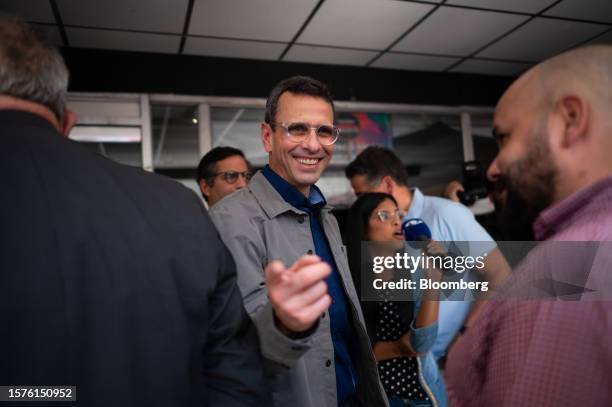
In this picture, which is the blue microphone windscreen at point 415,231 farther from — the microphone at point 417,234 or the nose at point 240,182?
the nose at point 240,182

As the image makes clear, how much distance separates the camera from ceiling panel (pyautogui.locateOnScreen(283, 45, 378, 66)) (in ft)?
12.6

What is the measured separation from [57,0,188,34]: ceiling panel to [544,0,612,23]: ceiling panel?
2.76 metres

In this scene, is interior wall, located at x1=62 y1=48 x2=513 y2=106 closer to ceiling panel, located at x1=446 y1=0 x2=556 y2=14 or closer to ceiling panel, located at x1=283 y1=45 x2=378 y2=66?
ceiling panel, located at x1=283 y1=45 x2=378 y2=66

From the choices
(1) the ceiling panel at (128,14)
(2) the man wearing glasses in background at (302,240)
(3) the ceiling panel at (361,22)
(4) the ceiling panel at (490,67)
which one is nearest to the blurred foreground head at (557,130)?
(2) the man wearing glasses in background at (302,240)

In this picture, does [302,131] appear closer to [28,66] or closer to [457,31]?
[28,66]

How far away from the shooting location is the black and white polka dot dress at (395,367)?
5.83ft

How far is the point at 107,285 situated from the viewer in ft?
2.42

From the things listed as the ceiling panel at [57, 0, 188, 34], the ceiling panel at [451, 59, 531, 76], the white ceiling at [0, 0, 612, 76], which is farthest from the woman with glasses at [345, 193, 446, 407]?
the ceiling panel at [451, 59, 531, 76]

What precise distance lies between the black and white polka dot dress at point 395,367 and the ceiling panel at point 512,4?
7.77 feet

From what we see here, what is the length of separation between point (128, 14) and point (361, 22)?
1637mm

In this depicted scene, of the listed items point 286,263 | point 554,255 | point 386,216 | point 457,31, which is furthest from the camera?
point 457,31

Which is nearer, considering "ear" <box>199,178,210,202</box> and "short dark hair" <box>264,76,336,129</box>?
"short dark hair" <box>264,76,336,129</box>

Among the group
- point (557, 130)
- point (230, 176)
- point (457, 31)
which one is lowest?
point (557, 130)

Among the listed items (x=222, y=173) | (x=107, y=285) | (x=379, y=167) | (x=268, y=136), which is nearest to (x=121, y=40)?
(x=222, y=173)
